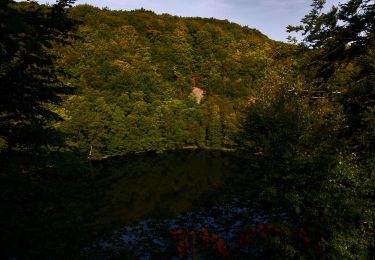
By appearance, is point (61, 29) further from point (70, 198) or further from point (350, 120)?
point (350, 120)

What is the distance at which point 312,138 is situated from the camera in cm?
1617

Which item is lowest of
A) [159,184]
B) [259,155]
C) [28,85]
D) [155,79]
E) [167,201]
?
[159,184]

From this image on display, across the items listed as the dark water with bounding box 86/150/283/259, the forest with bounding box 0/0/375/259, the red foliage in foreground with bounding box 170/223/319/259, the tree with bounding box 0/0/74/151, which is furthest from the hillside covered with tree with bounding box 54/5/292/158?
the tree with bounding box 0/0/74/151

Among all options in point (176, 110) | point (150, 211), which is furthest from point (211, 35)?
point (150, 211)

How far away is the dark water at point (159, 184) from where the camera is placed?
133 feet

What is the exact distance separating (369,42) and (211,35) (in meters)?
132

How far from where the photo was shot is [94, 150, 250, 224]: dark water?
40.5 m

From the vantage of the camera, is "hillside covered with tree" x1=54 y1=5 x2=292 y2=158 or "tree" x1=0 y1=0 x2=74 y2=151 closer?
"tree" x1=0 y1=0 x2=74 y2=151

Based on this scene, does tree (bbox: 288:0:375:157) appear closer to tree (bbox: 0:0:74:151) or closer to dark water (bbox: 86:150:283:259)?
dark water (bbox: 86:150:283:259)

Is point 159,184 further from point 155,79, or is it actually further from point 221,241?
point 155,79

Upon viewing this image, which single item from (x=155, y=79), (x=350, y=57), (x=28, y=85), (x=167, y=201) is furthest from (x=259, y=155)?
(x=155, y=79)

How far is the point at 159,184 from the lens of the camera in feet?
176

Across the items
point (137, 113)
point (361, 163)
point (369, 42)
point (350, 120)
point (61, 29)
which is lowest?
point (137, 113)

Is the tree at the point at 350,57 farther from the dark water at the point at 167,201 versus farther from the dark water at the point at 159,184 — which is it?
the dark water at the point at 159,184
